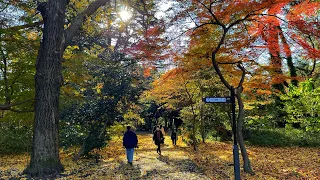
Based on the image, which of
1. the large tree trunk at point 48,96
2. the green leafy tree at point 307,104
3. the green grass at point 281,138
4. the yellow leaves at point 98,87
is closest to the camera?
the large tree trunk at point 48,96

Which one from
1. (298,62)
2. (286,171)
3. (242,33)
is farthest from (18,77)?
(298,62)

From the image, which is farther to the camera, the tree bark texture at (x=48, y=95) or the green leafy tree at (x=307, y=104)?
the green leafy tree at (x=307, y=104)

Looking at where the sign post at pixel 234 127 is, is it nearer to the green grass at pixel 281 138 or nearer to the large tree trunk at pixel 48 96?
the large tree trunk at pixel 48 96

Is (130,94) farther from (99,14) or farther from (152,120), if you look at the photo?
(152,120)

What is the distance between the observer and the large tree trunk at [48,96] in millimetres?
6738

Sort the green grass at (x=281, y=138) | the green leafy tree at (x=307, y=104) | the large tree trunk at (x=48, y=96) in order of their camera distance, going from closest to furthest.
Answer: the large tree trunk at (x=48, y=96)
the green leafy tree at (x=307, y=104)
the green grass at (x=281, y=138)

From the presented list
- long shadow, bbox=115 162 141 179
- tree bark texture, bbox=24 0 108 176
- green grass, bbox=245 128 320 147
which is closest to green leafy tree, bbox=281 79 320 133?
green grass, bbox=245 128 320 147

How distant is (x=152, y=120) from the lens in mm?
30203

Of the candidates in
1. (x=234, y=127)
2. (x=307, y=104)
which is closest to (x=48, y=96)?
(x=234, y=127)

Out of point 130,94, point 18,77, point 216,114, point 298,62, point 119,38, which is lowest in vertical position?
point 216,114

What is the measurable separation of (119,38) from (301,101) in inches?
602

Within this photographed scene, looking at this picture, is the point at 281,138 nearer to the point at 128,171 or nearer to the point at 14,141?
the point at 128,171

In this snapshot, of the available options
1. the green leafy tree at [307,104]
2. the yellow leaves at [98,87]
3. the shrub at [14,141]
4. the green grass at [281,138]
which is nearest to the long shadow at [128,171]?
the yellow leaves at [98,87]

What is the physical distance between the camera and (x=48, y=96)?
698 cm
